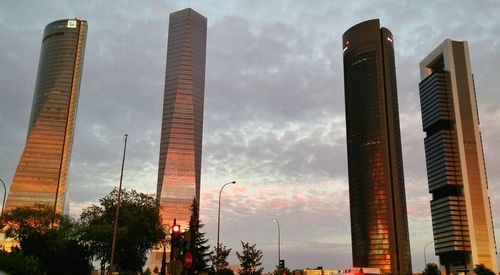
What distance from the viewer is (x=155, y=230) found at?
73188mm

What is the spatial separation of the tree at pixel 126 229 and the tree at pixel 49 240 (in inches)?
104

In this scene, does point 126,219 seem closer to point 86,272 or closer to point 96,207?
point 96,207

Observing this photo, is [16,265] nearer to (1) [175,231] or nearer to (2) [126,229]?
(1) [175,231]

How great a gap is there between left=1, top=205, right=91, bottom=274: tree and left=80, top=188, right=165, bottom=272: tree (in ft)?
8.66

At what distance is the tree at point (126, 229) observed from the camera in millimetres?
67562

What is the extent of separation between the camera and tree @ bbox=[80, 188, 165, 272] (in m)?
67.6

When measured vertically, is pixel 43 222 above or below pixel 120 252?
above

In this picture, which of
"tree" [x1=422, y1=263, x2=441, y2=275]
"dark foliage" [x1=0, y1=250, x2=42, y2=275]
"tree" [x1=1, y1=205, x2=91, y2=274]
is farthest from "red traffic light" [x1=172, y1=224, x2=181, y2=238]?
"tree" [x1=422, y1=263, x2=441, y2=275]

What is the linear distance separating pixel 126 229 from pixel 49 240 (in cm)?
993

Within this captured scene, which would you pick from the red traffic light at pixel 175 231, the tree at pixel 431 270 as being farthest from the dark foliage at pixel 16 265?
the tree at pixel 431 270

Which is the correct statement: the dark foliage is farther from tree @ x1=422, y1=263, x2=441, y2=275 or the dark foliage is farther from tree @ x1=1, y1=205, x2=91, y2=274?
tree @ x1=422, y1=263, x2=441, y2=275

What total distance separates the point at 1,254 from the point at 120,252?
4584 centimetres

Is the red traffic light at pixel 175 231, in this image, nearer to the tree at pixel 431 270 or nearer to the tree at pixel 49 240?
the tree at pixel 49 240

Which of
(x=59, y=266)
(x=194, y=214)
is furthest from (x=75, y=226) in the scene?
(x=59, y=266)
